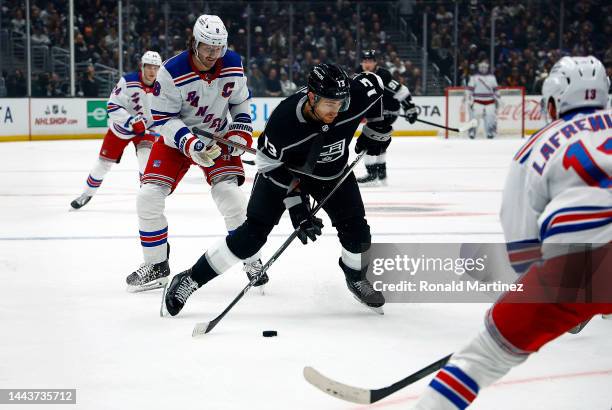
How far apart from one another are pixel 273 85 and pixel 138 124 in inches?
370

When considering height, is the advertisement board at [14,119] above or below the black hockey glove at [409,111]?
below

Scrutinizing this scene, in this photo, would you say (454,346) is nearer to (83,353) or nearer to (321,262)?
(83,353)

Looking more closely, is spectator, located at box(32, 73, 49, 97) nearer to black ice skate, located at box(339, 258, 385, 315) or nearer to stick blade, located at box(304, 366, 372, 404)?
black ice skate, located at box(339, 258, 385, 315)

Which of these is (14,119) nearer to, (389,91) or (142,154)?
(142,154)

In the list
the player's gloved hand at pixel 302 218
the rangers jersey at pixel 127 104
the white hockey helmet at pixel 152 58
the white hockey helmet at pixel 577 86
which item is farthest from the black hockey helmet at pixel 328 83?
the rangers jersey at pixel 127 104

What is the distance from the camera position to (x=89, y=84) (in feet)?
51.2

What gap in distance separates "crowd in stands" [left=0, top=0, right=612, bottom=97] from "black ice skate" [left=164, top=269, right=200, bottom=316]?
466 inches

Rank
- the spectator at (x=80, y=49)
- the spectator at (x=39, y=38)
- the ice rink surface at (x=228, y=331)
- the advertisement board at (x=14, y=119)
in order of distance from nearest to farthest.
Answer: the ice rink surface at (x=228, y=331) < the advertisement board at (x=14, y=119) < the spectator at (x=39, y=38) < the spectator at (x=80, y=49)

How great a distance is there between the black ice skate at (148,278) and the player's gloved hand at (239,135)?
65 cm

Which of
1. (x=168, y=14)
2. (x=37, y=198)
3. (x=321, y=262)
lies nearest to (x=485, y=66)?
(x=168, y=14)

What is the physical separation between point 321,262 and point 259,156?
1.55 metres

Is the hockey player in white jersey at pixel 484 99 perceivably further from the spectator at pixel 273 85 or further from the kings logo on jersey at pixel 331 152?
the kings logo on jersey at pixel 331 152

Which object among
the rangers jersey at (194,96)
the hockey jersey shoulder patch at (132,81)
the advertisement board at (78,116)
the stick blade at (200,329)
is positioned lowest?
the advertisement board at (78,116)

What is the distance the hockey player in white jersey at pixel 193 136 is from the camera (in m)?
4.42
